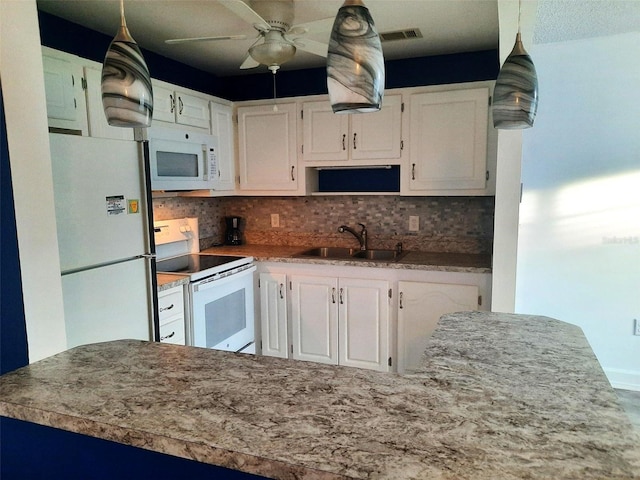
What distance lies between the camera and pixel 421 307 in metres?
2.95

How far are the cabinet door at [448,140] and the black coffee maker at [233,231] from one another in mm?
1608

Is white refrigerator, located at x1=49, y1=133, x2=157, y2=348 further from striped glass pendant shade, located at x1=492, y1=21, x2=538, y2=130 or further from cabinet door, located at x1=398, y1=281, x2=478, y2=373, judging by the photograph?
striped glass pendant shade, located at x1=492, y1=21, x2=538, y2=130

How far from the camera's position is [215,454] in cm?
80

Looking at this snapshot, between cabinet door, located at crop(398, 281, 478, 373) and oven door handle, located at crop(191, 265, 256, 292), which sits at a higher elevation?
oven door handle, located at crop(191, 265, 256, 292)

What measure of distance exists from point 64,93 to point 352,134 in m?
1.83

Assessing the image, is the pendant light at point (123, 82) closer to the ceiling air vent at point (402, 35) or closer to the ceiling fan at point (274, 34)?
the ceiling fan at point (274, 34)

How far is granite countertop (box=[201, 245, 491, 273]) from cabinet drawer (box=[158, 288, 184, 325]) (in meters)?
0.77

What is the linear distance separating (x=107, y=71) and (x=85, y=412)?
79 cm

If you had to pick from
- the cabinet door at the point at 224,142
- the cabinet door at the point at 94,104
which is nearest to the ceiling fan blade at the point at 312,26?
the cabinet door at the point at 94,104

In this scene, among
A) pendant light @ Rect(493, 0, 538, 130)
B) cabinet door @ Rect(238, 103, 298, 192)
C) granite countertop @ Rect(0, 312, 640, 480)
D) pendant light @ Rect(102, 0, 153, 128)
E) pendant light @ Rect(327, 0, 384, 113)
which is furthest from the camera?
cabinet door @ Rect(238, 103, 298, 192)

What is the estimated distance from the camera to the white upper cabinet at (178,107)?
2.80 m

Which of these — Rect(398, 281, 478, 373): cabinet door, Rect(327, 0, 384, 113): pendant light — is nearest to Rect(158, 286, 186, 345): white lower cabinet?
Rect(398, 281, 478, 373): cabinet door

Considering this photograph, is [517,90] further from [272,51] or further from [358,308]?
[358,308]

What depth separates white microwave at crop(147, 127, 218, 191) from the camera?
8.89ft
